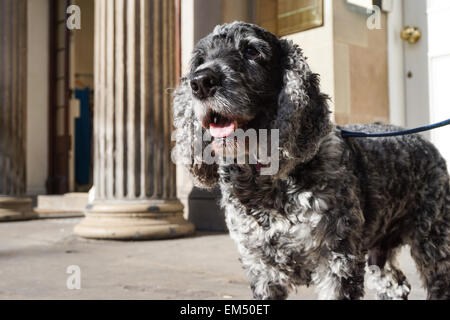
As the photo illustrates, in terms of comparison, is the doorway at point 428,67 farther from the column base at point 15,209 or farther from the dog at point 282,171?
the column base at point 15,209

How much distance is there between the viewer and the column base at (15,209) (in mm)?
7961

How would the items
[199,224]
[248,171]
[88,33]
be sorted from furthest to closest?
[88,33], [199,224], [248,171]

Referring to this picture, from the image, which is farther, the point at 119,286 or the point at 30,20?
the point at 30,20

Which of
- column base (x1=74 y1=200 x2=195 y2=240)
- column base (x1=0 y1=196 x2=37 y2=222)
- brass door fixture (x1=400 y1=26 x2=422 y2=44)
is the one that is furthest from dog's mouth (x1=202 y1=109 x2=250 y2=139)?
column base (x1=0 y1=196 x2=37 y2=222)

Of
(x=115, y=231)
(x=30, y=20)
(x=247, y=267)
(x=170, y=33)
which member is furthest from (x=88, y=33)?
(x=247, y=267)

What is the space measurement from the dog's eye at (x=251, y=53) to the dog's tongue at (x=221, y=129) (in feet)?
0.91

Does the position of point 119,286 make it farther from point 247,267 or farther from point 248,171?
point 248,171

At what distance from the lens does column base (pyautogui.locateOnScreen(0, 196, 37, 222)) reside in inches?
313

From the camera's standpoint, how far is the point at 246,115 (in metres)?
1.98

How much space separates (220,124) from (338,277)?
740 millimetres

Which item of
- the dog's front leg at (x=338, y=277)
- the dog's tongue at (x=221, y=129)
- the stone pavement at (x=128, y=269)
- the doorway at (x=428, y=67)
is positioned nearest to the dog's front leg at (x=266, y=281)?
the dog's front leg at (x=338, y=277)

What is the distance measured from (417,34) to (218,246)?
2911 mm

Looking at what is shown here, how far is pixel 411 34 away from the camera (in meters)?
5.52

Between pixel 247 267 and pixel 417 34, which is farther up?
pixel 417 34
